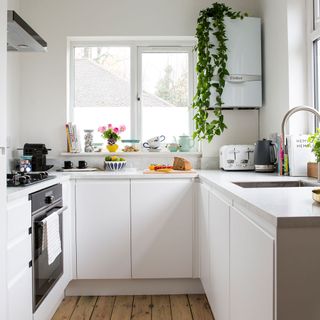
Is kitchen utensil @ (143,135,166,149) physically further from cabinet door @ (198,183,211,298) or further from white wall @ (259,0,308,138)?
white wall @ (259,0,308,138)

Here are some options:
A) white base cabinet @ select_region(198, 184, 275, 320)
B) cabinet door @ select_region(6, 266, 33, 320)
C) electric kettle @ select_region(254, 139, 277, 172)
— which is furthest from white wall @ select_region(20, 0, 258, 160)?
cabinet door @ select_region(6, 266, 33, 320)

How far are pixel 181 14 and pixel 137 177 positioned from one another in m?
1.55

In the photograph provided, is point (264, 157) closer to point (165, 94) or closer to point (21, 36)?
point (165, 94)

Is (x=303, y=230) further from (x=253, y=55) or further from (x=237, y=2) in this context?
(x=237, y=2)

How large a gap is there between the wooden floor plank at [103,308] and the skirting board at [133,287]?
0.08 m

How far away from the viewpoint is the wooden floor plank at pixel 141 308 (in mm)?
2428

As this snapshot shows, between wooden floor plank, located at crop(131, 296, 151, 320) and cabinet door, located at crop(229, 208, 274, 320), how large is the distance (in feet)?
3.11

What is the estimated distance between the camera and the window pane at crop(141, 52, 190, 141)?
11.4ft

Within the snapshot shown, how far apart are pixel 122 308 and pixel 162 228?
0.61m

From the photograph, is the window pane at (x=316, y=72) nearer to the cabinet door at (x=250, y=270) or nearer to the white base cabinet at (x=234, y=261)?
the white base cabinet at (x=234, y=261)

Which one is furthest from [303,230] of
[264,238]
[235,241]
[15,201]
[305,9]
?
[305,9]

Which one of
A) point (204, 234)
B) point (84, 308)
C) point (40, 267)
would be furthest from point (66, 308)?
point (204, 234)

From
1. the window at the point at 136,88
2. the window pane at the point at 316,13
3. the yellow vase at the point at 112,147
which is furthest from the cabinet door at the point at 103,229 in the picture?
the window pane at the point at 316,13

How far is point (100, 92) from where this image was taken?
3482 millimetres
